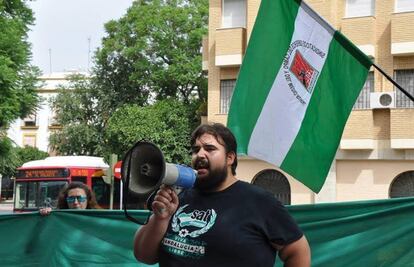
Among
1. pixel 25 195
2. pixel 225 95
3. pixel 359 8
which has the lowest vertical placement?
pixel 25 195

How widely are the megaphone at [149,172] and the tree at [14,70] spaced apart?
21342mm

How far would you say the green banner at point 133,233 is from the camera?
4.53 m

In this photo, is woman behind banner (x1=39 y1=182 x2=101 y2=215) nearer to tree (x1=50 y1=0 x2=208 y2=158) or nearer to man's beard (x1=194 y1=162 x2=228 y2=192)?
man's beard (x1=194 y1=162 x2=228 y2=192)

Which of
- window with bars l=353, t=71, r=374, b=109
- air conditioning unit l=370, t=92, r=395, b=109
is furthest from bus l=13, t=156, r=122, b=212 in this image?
air conditioning unit l=370, t=92, r=395, b=109

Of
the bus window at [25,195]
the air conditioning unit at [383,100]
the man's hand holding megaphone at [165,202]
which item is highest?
the air conditioning unit at [383,100]

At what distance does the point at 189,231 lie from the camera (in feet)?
10.4

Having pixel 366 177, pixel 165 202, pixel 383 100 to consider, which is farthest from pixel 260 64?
pixel 366 177

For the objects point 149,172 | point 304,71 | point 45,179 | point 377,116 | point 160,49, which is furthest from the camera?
point 160,49

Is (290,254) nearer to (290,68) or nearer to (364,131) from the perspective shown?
(290,68)

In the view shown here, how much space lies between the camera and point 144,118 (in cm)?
3328

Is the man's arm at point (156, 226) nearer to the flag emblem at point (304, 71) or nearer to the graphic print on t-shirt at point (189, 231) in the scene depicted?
the graphic print on t-shirt at point (189, 231)

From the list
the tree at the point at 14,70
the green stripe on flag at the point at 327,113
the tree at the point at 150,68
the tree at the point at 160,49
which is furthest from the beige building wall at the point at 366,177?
the green stripe on flag at the point at 327,113

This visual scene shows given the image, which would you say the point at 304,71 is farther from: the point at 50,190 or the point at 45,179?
the point at 50,190

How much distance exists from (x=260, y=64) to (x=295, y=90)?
1.10ft
